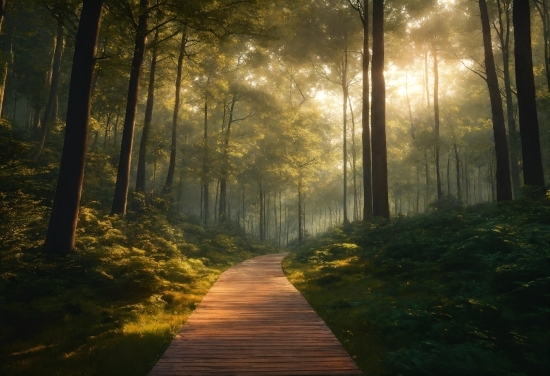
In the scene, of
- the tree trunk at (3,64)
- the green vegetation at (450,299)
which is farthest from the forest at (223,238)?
the tree trunk at (3,64)

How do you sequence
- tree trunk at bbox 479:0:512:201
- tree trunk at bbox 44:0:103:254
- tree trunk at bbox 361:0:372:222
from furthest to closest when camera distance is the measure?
tree trunk at bbox 361:0:372:222 < tree trunk at bbox 479:0:512:201 < tree trunk at bbox 44:0:103:254

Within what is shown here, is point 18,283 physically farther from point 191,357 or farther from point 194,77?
Answer: point 194,77

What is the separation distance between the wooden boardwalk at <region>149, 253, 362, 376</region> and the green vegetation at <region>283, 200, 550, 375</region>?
1.20 feet

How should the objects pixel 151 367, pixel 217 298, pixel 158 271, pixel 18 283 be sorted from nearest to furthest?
pixel 151 367, pixel 18 283, pixel 217 298, pixel 158 271

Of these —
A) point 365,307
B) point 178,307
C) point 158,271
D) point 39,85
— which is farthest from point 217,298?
point 39,85

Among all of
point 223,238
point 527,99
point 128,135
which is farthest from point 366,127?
point 128,135

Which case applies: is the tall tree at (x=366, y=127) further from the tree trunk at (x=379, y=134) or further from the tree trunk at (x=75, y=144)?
the tree trunk at (x=75, y=144)

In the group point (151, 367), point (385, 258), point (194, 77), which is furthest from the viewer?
point (194, 77)

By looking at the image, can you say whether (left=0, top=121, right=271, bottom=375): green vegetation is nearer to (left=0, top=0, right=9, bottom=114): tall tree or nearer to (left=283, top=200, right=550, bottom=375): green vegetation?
(left=283, top=200, right=550, bottom=375): green vegetation

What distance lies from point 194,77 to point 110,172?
1150cm

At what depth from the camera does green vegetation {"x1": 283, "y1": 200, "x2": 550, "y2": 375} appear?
4371 millimetres

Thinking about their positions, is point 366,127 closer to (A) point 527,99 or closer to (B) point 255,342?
(A) point 527,99

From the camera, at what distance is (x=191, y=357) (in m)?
5.08

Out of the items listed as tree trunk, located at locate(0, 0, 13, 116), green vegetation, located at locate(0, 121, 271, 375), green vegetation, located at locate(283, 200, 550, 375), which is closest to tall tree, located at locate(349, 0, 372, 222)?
green vegetation, located at locate(283, 200, 550, 375)
